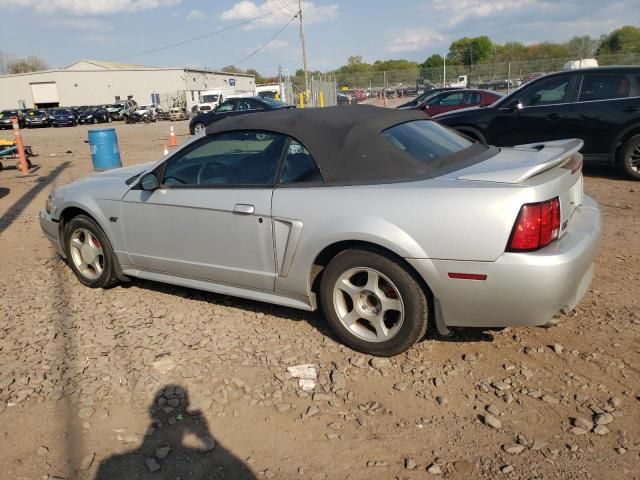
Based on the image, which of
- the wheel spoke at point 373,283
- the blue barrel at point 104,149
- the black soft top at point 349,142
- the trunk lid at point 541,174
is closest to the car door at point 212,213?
the black soft top at point 349,142

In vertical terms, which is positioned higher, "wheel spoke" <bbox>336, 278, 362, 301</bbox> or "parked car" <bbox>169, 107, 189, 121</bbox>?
"wheel spoke" <bbox>336, 278, 362, 301</bbox>

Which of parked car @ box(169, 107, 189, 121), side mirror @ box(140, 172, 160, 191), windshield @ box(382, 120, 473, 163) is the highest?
windshield @ box(382, 120, 473, 163)

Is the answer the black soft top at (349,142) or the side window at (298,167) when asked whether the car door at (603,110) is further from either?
the side window at (298,167)

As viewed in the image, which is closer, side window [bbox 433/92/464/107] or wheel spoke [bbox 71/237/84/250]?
wheel spoke [bbox 71/237/84/250]

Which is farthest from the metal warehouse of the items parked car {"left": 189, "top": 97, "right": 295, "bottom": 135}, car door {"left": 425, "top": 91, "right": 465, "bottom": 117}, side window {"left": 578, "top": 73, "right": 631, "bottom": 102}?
side window {"left": 578, "top": 73, "right": 631, "bottom": 102}

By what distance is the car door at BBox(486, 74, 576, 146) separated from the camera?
8133mm

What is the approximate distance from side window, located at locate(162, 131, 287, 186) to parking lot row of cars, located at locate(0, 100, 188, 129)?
129ft

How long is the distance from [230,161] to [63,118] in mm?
40448

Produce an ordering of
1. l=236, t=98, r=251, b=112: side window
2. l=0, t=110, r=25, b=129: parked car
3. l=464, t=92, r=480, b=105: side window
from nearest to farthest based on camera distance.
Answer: l=464, t=92, r=480, b=105: side window → l=236, t=98, r=251, b=112: side window → l=0, t=110, r=25, b=129: parked car

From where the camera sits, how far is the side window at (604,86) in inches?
307

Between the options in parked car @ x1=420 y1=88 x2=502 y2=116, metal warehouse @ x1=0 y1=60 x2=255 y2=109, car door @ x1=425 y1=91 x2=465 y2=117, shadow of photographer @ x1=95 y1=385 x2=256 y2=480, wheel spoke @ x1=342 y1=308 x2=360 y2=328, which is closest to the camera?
shadow of photographer @ x1=95 y1=385 x2=256 y2=480

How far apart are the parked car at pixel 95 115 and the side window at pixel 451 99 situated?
1380 inches

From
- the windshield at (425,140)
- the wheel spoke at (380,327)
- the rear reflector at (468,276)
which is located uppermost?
Answer: the windshield at (425,140)

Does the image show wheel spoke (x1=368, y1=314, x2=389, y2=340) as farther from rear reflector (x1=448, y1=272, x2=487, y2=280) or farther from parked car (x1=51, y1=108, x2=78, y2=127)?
parked car (x1=51, y1=108, x2=78, y2=127)
